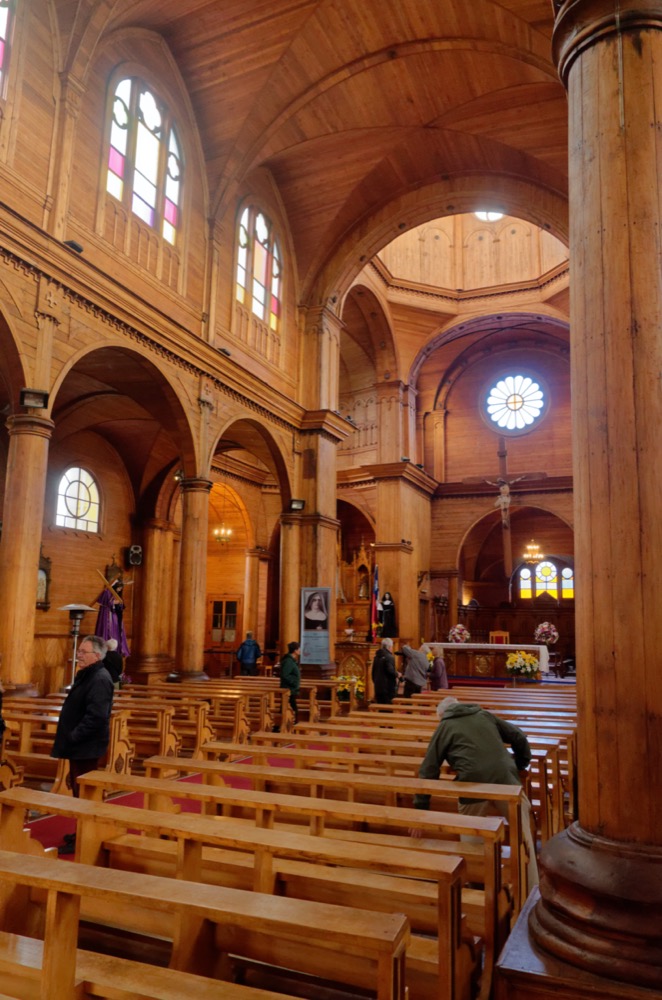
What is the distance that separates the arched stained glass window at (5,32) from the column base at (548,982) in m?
11.0

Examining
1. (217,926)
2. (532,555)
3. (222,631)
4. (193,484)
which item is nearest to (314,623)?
(193,484)

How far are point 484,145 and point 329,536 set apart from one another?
8.95 metres

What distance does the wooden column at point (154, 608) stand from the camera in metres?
18.0

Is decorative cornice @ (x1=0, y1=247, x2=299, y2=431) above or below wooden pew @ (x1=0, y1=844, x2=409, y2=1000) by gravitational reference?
above

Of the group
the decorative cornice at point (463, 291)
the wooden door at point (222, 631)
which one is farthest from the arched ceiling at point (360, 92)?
the wooden door at point (222, 631)

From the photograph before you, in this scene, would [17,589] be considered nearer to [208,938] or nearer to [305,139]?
[208,938]

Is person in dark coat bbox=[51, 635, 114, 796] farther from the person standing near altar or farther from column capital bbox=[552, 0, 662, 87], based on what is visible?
the person standing near altar

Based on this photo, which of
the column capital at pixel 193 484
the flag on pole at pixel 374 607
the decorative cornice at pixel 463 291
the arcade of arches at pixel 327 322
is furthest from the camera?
the decorative cornice at pixel 463 291

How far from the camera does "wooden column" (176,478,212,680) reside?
13.1m

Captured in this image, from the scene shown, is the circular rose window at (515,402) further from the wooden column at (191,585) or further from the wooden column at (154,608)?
the wooden column at (191,585)

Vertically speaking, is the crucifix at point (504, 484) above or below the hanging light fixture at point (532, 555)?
above

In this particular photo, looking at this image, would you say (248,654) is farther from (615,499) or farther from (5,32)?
(615,499)

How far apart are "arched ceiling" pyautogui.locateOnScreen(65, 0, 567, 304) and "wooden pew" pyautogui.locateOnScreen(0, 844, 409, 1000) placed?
1132 centimetres

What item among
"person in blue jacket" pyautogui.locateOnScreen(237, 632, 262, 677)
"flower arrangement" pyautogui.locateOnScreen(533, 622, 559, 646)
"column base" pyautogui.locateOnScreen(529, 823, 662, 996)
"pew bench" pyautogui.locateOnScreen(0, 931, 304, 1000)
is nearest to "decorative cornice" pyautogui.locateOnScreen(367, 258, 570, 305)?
"flower arrangement" pyautogui.locateOnScreen(533, 622, 559, 646)
